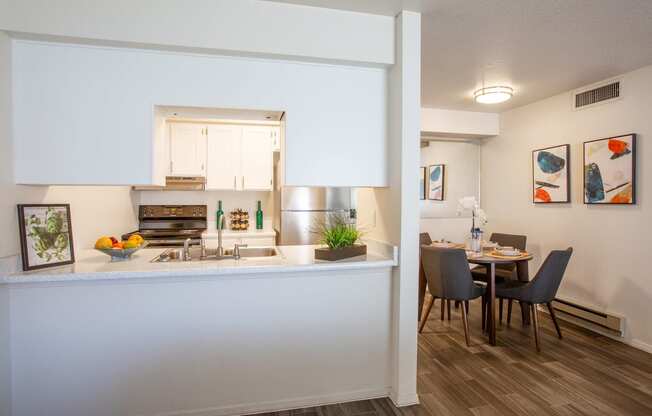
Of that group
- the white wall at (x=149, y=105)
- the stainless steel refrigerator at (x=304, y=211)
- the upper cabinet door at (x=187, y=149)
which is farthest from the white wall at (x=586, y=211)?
the upper cabinet door at (x=187, y=149)

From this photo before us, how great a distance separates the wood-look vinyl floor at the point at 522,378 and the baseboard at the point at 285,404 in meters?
0.04

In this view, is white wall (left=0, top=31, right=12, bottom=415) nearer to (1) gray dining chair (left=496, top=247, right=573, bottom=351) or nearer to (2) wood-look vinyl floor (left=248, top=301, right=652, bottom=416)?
(2) wood-look vinyl floor (left=248, top=301, right=652, bottom=416)

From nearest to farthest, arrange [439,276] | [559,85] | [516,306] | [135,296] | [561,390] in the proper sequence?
[135,296] → [561,390] → [439,276] → [559,85] → [516,306]

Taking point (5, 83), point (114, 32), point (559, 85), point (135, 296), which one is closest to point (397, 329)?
point (135, 296)

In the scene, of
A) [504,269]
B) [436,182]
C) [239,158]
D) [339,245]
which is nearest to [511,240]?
[504,269]

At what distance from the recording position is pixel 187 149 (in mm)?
4391

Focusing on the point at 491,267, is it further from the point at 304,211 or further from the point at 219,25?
the point at 219,25

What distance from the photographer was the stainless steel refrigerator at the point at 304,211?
13.7ft

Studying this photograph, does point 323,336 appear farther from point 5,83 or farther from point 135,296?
point 5,83

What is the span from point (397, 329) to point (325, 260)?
0.66m

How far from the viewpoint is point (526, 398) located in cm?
247

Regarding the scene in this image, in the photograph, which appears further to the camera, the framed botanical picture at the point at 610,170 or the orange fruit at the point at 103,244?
the framed botanical picture at the point at 610,170

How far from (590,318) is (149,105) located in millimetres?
4439

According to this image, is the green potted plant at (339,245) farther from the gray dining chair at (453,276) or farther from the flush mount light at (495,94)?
the flush mount light at (495,94)
